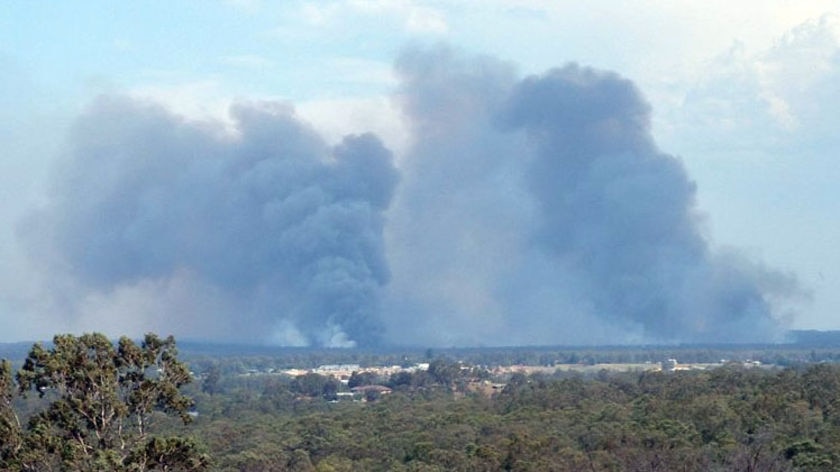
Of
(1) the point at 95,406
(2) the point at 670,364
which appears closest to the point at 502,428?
(1) the point at 95,406

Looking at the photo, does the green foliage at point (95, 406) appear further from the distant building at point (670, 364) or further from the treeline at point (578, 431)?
the distant building at point (670, 364)

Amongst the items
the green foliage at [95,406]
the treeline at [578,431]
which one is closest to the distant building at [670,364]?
the treeline at [578,431]

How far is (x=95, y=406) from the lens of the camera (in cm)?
1548

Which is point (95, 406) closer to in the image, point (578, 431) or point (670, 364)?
point (578, 431)

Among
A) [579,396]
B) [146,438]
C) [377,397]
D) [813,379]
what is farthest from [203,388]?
[146,438]

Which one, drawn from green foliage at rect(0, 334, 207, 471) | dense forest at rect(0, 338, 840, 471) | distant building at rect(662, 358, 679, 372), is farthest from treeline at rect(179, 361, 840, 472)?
distant building at rect(662, 358, 679, 372)

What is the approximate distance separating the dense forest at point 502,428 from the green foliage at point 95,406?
24 mm

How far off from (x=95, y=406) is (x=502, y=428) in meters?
29.3

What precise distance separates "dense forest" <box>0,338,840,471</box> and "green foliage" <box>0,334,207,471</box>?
0.02 metres

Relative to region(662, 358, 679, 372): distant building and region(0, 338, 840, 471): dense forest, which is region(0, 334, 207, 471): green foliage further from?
region(662, 358, 679, 372): distant building

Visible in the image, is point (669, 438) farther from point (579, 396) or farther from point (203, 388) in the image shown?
point (203, 388)

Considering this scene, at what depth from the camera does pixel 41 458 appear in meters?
15.2

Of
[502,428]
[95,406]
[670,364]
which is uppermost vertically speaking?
[670,364]

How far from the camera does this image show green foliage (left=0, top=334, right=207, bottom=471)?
15117mm
